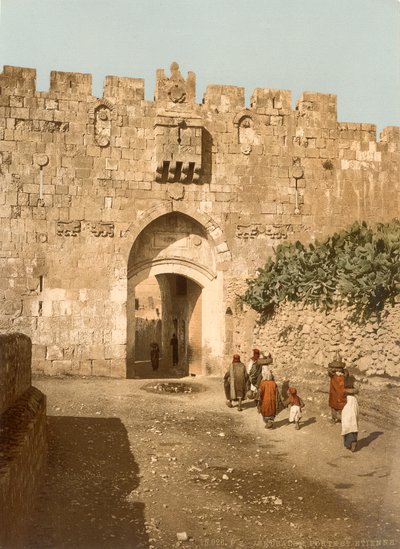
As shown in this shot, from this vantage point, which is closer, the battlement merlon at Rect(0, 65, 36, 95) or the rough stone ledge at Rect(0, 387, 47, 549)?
the rough stone ledge at Rect(0, 387, 47, 549)

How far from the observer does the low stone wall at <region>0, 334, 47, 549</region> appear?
4215 mm

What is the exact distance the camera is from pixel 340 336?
420 inches

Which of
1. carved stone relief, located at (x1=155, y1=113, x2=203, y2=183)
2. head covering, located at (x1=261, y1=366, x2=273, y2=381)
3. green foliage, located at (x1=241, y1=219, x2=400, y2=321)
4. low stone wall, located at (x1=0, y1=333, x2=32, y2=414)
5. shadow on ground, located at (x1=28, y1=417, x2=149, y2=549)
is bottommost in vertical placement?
shadow on ground, located at (x1=28, y1=417, x2=149, y2=549)

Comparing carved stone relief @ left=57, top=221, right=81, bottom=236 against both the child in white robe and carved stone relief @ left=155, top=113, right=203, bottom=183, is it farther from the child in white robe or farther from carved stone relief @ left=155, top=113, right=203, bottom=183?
the child in white robe

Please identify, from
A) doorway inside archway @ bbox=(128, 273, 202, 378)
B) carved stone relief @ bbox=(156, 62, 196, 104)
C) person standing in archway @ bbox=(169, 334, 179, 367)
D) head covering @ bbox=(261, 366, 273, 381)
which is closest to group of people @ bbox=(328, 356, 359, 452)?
head covering @ bbox=(261, 366, 273, 381)

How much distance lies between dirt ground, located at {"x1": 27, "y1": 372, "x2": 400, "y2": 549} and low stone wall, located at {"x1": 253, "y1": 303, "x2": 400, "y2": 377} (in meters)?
0.48

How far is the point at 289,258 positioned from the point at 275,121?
466 centimetres

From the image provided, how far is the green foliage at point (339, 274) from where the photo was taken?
32.7 feet

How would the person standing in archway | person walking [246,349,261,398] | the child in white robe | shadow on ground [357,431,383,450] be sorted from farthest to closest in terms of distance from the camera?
1. the person standing in archway
2. person walking [246,349,261,398]
3. shadow on ground [357,431,383,450]
4. the child in white robe

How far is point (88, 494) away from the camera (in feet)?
20.8

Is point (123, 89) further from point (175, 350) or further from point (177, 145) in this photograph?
point (175, 350)

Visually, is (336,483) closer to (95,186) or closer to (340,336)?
(340,336)

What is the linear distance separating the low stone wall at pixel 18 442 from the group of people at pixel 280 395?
3797 millimetres

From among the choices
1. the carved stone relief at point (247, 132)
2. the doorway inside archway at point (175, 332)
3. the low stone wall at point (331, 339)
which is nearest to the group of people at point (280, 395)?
the low stone wall at point (331, 339)
